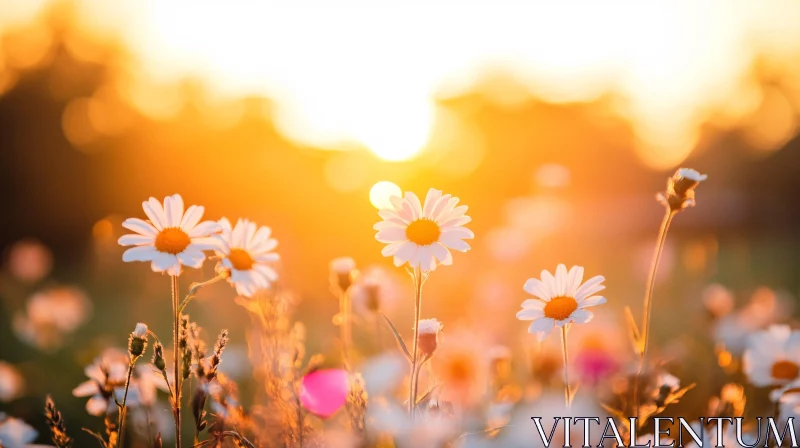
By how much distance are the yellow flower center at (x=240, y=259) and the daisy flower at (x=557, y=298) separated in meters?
0.69

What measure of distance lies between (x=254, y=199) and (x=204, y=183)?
49.7 inches

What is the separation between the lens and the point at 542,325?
1725mm

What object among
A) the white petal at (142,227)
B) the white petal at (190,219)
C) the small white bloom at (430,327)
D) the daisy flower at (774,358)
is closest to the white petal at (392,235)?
the small white bloom at (430,327)

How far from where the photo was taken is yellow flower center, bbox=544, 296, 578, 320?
1735 mm

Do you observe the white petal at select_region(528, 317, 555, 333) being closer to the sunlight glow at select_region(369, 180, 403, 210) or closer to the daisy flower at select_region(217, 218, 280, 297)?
the sunlight glow at select_region(369, 180, 403, 210)

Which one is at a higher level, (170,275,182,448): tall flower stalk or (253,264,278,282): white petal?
(253,264,278,282): white petal

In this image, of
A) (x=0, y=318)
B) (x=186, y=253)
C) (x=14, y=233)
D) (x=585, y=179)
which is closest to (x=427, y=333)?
(x=186, y=253)

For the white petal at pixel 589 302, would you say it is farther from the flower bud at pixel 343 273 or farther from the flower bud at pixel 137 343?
the flower bud at pixel 137 343

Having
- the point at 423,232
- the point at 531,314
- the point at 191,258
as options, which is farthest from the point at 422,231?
the point at 191,258

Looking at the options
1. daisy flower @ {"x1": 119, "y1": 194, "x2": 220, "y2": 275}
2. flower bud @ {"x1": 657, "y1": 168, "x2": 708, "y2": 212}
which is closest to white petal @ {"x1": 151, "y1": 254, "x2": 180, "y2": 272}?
daisy flower @ {"x1": 119, "y1": 194, "x2": 220, "y2": 275}

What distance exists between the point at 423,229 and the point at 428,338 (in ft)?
0.91

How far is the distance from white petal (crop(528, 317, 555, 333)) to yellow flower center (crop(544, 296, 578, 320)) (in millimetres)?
19

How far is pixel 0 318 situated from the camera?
8.95 m

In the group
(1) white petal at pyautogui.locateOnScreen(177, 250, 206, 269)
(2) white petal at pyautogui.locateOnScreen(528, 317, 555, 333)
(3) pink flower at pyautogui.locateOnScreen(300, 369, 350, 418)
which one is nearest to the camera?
(1) white petal at pyautogui.locateOnScreen(177, 250, 206, 269)
